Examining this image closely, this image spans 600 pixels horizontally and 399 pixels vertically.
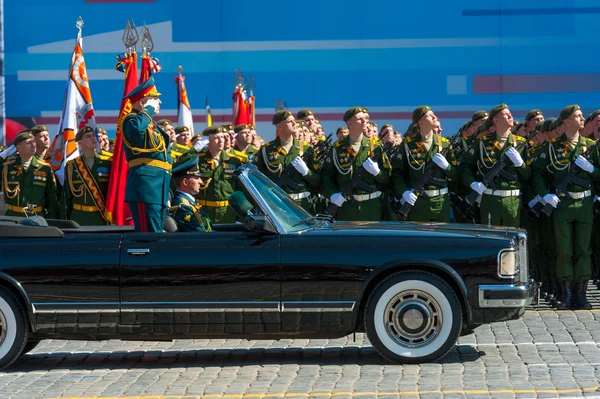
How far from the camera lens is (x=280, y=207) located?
30.8 ft

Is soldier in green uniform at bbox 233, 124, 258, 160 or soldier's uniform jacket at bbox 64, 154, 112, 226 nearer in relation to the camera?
soldier's uniform jacket at bbox 64, 154, 112, 226

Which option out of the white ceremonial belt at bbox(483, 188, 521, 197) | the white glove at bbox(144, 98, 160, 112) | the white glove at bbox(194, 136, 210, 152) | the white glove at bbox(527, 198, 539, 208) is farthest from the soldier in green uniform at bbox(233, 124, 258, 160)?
the white glove at bbox(144, 98, 160, 112)

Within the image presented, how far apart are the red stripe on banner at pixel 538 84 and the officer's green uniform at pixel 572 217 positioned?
6.64m

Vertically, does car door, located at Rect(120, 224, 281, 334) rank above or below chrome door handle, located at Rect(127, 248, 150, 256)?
below

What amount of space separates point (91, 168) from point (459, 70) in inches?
303

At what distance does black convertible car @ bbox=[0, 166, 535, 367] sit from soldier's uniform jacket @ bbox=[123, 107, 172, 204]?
1.75 metres

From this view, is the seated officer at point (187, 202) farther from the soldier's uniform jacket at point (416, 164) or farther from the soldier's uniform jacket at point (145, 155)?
the soldier's uniform jacket at point (416, 164)

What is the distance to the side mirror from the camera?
9.01m

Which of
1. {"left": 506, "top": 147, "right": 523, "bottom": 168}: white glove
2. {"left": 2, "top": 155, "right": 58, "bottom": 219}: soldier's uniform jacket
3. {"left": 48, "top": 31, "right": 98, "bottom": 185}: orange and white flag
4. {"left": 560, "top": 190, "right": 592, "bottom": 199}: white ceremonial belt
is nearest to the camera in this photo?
{"left": 560, "top": 190, "right": 592, "bottom": 199}: white ceremonial belt

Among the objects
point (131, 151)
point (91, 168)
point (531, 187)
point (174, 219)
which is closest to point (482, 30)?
point (531, 187)

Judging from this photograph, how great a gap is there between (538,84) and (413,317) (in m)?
11.2

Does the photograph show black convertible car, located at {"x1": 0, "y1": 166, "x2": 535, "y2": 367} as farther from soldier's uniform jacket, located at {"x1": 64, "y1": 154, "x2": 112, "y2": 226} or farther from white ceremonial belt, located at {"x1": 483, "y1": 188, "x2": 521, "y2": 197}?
soldier's uniform jacket, located at {"x1": 64, "y1": 154, "x2": 112, "y2": 226}

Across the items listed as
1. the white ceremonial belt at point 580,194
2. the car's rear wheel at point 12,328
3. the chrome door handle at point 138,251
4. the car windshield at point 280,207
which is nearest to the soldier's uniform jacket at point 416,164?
the white ceremonial belt at point 580,194

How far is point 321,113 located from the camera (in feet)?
66.1
